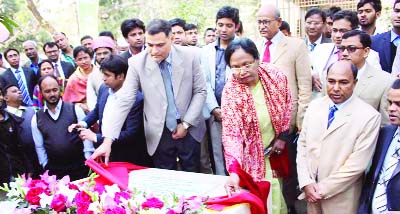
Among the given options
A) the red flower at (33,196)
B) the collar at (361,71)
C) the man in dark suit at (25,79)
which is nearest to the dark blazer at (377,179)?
the collar at (361,71)

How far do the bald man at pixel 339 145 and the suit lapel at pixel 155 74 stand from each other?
3.80 ft

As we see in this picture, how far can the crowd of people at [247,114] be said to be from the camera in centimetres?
283

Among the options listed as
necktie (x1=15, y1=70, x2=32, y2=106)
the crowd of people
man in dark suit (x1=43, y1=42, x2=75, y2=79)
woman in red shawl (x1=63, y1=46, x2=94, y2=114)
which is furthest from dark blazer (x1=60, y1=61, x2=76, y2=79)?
the crowd of people

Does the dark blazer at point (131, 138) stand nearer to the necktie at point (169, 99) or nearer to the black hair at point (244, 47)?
the necktie at point (169, 99)

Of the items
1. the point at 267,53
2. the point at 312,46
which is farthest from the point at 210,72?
the point at 312,46

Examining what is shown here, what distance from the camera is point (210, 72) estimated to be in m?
4.14

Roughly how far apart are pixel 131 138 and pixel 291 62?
141cm

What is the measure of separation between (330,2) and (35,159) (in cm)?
646

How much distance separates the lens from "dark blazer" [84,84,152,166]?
3.53 meters

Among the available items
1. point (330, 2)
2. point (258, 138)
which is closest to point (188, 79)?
point (258, 138)

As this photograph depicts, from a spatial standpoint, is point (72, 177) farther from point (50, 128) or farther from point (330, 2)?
point (330, 2)

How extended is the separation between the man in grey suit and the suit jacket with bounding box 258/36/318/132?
685mm

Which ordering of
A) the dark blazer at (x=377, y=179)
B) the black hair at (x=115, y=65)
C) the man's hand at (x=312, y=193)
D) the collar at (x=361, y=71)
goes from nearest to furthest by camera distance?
the dark blazer at (x=377, y=179) < the man's hand at (x=312, y=193) < the collar at (x=361, y=71) < the black hair at (x=115, y=65)

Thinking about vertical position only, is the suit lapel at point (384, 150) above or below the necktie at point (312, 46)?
below
